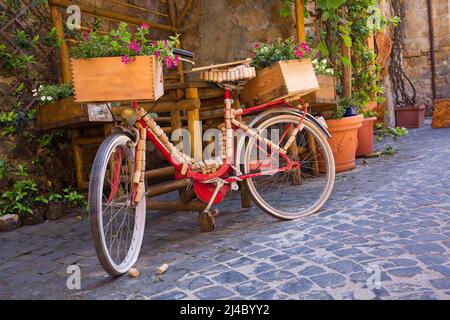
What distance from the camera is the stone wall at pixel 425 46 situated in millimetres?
10023

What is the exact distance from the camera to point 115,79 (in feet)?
7.11

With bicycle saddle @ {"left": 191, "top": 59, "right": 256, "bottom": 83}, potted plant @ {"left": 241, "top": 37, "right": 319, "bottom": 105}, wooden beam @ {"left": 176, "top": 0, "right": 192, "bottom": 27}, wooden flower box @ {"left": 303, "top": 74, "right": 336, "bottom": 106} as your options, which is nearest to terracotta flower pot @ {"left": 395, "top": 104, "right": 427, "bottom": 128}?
wooden beam @ {"left": 176, "top": 0, "right": 192, "bottom": 27}

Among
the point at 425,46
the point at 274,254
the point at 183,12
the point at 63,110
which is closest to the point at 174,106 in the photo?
the point at 63,110

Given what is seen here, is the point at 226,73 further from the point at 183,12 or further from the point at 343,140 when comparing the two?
the point at 183,12

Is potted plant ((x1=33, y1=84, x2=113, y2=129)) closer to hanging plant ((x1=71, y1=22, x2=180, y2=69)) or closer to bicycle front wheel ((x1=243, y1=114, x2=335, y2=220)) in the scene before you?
hanging plant ((x1=71, y1=22, x2=180, y2=69))

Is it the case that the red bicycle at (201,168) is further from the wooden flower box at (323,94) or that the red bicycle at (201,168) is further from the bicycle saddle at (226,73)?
the wooden flower box at (323,94)

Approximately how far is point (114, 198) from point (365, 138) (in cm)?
388

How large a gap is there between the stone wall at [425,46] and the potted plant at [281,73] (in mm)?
8623

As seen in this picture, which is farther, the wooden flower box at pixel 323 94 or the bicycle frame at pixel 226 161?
the wooden flower box at pixel 323 94

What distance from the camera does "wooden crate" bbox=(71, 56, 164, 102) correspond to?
2166mm

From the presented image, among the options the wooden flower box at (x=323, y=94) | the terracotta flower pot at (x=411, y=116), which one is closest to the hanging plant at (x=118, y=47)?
the wooden flower box at (x=323, y=94)

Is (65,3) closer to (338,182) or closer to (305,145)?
(305,145)

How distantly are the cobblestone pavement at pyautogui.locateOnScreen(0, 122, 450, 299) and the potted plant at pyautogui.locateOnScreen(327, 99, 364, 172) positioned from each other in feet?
3.24

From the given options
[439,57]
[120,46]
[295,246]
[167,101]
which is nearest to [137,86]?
[120,46]
